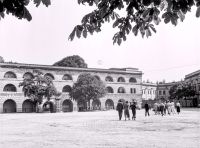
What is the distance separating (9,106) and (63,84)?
11075 mm

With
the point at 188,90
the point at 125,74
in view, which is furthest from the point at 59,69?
the point at 188,90

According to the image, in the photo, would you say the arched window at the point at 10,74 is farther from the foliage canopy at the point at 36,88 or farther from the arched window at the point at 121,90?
the arched window at the point at 121,90

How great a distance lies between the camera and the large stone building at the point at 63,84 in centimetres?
5244

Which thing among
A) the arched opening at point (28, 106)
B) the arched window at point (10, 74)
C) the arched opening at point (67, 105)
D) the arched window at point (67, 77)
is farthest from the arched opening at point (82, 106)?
the arched window at point (10, 74)

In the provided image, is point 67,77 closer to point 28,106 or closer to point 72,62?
point 28,106

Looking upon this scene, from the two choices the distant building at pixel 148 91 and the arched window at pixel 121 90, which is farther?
the distant building at pixel 148 91

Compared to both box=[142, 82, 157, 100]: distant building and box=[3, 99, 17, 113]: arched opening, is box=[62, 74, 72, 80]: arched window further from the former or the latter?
box=[142, 82, 157, 100]: distant building

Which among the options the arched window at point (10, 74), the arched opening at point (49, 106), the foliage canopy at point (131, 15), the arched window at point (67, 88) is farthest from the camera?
the arched window at point (67, 88)

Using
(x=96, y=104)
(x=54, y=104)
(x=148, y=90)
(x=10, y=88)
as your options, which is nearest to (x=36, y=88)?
(x=10, y=88)

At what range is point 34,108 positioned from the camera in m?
54.2

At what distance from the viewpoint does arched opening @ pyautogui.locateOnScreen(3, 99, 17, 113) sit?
52.3m

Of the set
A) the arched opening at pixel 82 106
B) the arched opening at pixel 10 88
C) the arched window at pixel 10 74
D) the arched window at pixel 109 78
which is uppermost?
the arched window at pixel 10 74

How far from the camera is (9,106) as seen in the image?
52.8 metres

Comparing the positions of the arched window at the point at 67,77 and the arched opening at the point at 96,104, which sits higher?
the arched window at the point at 67,77
